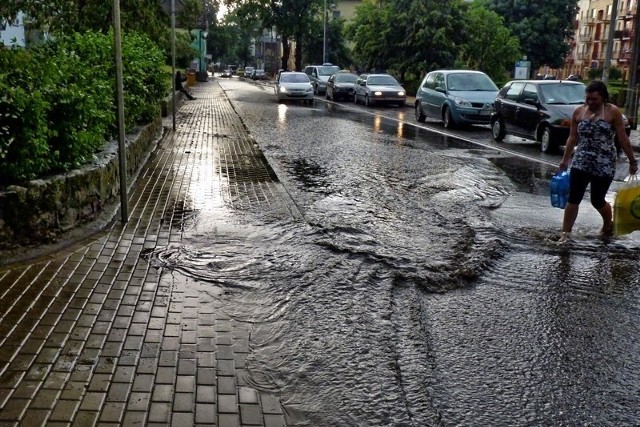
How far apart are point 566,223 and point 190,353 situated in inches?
186

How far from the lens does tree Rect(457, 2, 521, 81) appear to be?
40.5m

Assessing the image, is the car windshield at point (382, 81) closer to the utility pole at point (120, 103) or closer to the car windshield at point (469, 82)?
the car windshield at point (469, 82)

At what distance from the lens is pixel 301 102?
34625 millimetres

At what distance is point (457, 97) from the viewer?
20719 millimetres

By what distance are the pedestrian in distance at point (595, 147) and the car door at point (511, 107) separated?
966 cm

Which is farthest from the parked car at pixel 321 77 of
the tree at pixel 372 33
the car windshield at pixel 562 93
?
the car windshield at pixel 562 93

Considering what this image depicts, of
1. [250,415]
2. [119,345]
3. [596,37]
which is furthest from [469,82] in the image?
[596,37]

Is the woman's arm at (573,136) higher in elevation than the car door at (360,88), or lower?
higher

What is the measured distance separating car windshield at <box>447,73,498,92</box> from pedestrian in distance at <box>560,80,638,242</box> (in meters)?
14.3

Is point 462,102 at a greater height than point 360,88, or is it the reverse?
point 462,102

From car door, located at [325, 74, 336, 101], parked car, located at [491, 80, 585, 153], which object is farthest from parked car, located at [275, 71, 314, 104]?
parked car, located at [491, 80, 585, 153]

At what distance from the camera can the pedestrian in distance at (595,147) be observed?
7238mm

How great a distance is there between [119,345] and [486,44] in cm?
3984

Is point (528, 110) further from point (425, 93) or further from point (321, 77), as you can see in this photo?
point (321, 77)
